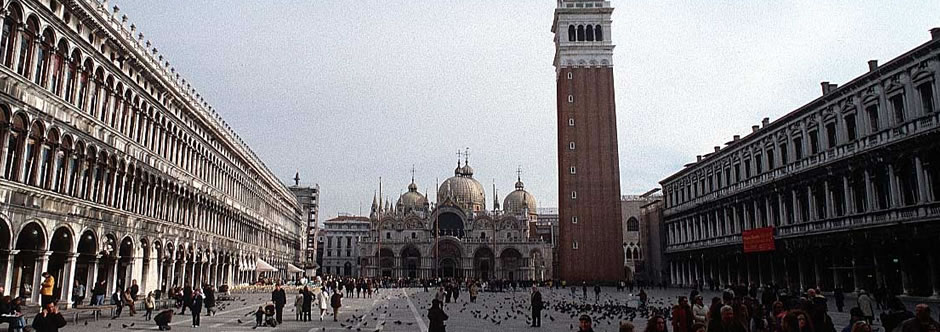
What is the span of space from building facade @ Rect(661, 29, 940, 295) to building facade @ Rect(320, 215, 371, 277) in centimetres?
7321

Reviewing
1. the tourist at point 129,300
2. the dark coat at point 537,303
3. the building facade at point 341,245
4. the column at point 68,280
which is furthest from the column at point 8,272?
the building facade at point 341,245

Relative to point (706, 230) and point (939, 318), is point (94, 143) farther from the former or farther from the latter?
point (706, 230)

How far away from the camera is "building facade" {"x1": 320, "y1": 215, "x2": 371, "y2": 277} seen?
368 ft

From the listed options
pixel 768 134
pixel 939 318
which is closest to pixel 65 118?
A: pixel 939 318

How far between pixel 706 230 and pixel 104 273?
129ft

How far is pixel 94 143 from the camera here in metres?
23.6

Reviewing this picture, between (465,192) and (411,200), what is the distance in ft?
33.3

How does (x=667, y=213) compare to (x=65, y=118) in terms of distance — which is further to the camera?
(x=667, y=213)

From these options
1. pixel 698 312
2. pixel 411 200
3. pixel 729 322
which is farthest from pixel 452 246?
pixel 729 322

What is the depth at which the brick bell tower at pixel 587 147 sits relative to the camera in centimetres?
6300

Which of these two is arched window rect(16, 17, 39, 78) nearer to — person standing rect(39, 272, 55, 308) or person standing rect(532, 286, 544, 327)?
person standing rect(39, 272, 55, 308)

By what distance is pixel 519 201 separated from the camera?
4050 inches

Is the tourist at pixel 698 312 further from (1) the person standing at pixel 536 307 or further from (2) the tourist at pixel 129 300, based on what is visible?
(2) the tourist at pixel 129 300

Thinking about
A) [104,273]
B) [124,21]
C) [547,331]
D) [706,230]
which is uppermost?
[124,21]
